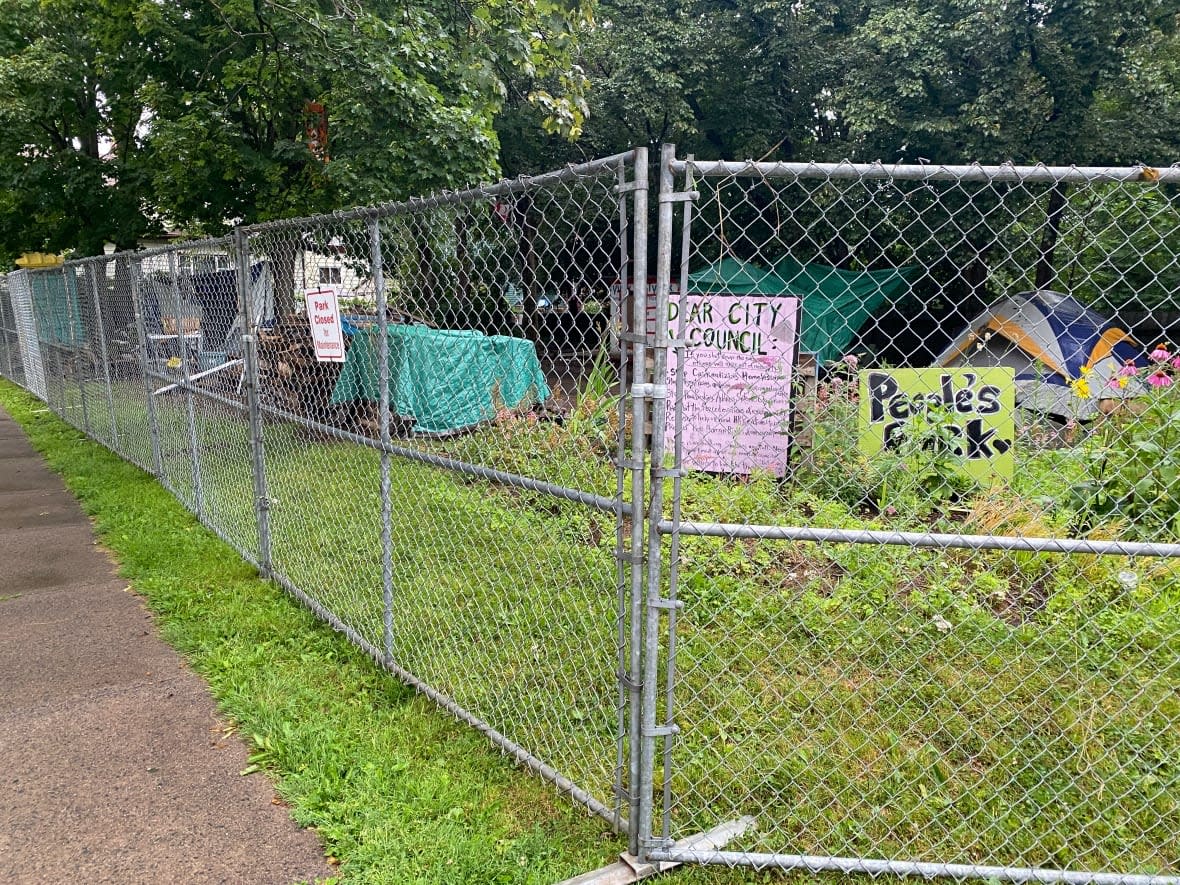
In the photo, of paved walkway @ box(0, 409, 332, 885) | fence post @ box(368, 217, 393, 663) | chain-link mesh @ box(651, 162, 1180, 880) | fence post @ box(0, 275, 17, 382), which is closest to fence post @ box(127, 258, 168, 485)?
paved walkway @ box(0, 409, 332, 885)

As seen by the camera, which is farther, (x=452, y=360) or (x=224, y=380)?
(x=224, y=380)

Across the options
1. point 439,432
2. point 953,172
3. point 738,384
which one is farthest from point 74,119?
point 953,172

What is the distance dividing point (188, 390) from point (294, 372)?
105 centimetres

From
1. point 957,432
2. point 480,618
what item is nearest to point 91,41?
point 480,618

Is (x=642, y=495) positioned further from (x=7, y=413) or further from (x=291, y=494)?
(x=7, y=413)

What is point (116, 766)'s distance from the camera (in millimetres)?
3098

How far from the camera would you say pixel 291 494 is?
4.80m

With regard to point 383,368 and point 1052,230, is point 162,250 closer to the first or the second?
point 383,368

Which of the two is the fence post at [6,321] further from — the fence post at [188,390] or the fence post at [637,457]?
the fence post at [637,457]

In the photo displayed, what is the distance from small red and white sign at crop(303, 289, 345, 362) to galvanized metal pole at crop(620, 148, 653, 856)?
1883 millimetres

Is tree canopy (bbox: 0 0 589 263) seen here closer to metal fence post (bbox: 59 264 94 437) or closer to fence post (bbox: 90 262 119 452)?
metal fence post (bbox: 59 264 94 437)

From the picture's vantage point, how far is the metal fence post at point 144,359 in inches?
248

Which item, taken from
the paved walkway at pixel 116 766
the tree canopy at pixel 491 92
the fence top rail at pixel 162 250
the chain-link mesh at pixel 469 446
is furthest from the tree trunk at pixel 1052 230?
the fence top rail at pixel 162 250

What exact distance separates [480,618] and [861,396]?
Answer: 2725 mm
